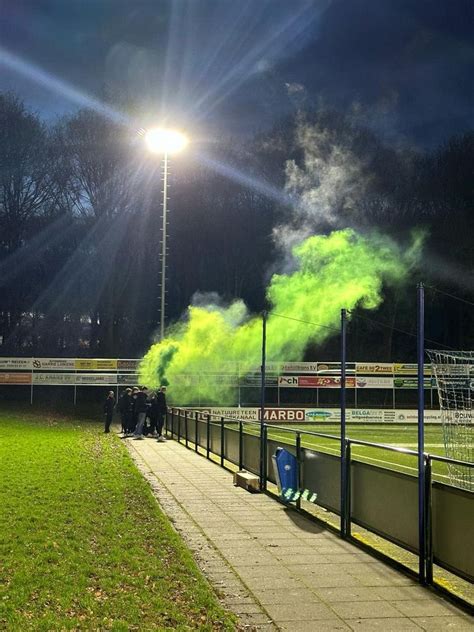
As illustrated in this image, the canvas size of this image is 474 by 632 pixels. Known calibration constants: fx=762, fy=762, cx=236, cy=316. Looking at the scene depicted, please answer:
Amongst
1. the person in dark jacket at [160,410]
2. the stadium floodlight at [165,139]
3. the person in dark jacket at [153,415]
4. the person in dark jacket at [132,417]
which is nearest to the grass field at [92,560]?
the person in dark jacket at [160,410]

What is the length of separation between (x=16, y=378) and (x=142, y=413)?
14.9 metres

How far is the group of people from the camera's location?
25144 mm

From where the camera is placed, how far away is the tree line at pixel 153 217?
47.7 m

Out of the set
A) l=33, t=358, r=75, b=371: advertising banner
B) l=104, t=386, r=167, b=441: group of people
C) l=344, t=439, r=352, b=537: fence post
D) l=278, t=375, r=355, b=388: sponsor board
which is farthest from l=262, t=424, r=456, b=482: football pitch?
l=33, t=358, r=75, b=371: advertising banner

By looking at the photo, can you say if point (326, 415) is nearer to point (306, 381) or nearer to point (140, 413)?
point (306, 381)

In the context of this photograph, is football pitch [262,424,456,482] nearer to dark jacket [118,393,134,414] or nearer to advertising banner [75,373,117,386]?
dark jacket [118,393,134,414]

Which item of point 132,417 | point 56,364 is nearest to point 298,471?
point 132,417

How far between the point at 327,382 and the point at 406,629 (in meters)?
34.0

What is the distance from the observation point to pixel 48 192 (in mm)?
50344

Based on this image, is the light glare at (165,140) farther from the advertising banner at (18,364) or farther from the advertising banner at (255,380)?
the advertising banner at (255,380)

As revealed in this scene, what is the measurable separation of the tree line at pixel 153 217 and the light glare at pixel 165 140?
8345mm

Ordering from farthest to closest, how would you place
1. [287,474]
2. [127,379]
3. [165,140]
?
[165,140] → [127,379] → [287,474]

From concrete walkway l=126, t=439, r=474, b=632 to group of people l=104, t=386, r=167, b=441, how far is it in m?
13.6

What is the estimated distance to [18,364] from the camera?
125 feet
